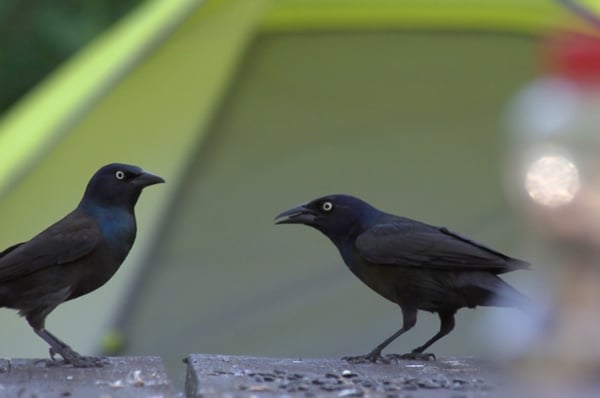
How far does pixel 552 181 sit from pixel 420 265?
261cm

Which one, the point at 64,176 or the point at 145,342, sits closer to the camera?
the point at 64,176

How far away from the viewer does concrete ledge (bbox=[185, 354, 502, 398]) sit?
8.43 ft

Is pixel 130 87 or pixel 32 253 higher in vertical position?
pixel 130 87

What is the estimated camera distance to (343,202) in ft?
13.3

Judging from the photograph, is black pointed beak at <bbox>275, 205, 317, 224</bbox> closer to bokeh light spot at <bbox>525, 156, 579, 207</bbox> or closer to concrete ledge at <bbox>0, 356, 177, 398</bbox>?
concrete ledge at <bbox>0, 356, 177, 398</bbox>

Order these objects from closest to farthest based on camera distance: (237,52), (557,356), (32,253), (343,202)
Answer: (557,356) < (32,253) < (343,202) < (237,52)

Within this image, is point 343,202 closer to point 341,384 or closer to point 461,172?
point 341,384

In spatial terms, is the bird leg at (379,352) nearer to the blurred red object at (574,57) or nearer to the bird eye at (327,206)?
the bird eye at (327,206)

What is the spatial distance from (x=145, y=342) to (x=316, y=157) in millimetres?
1203

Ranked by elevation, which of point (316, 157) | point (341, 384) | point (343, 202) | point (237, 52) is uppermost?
point (237, 52)

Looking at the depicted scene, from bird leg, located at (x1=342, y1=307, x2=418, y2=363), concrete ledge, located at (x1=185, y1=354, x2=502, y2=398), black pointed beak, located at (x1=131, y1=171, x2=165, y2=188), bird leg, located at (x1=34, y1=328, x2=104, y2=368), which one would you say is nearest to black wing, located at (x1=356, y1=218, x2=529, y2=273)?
bird leg, located at (x1=342, y1=307, x2=418, y2=363)

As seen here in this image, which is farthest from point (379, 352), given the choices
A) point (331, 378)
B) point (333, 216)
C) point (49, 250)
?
point (49, 250)

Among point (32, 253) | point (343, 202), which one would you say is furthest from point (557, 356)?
point (343, 202)

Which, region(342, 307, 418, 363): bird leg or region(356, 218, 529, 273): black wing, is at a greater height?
region(356, 218, 529, 273): black wing
